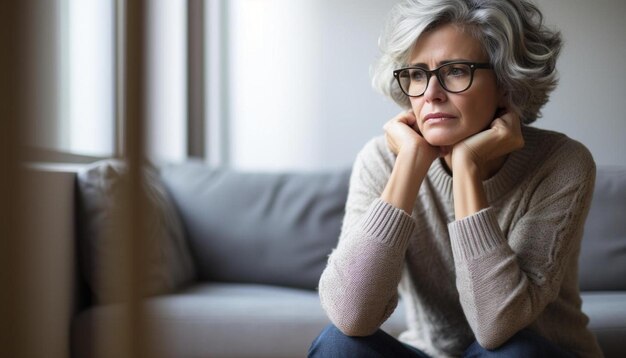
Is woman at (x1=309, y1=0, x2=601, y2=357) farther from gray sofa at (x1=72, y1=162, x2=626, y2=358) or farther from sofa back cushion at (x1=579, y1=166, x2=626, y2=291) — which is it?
sofa back cushion at (x1=579, y1=166, x2=626, y2=291)

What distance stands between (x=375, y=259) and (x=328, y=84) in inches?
56.8

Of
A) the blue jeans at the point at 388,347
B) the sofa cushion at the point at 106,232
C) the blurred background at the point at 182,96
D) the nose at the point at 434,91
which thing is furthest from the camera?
the sofa cushion at the point at 106,232

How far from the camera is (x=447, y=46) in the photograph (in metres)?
1.06

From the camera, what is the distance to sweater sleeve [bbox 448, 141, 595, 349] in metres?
0.96

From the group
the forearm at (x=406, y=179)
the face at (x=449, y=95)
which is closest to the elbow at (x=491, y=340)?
the forearm at (x=406, y=179)

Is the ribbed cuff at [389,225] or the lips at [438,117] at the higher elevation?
the lips at [438,117]

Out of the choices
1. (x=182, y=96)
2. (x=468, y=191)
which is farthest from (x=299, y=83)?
(x=468, y=191)

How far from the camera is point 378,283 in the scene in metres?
0.98

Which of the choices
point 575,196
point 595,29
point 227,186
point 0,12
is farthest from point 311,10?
point 0,12

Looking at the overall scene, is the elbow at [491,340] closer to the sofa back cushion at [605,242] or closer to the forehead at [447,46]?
the forehead at [447,46]

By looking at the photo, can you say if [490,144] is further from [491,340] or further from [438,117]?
[491,340]

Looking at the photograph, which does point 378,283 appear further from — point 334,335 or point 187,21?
point 187,21

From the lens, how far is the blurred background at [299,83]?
184cm

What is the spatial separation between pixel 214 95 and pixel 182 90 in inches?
5.1
